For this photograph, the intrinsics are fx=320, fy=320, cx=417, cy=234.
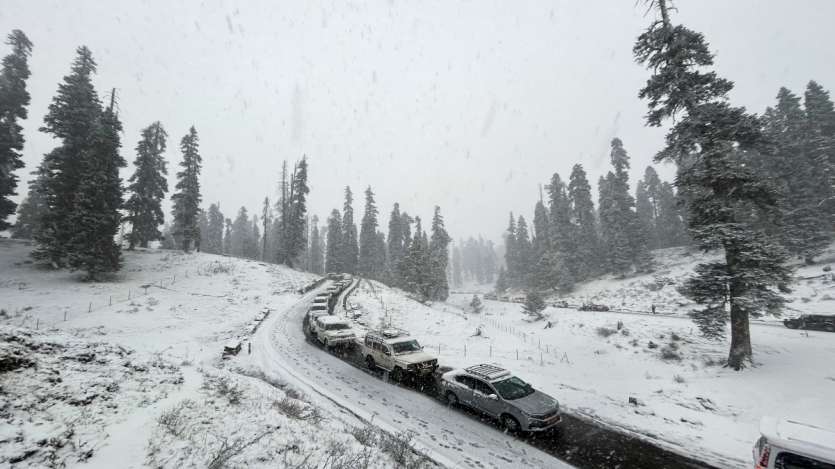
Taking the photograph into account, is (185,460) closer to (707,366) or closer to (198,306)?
(707,366)

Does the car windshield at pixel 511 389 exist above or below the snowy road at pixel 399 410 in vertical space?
above

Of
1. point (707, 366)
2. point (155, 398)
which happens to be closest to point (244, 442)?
point (155, 398)

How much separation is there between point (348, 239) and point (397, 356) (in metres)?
51.7

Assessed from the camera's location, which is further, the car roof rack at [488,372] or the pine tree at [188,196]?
the pine tree at [188,196]

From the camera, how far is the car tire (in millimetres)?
9570

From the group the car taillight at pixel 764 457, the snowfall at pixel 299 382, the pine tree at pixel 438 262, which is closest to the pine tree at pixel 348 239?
the pine tree at pixel 438 262

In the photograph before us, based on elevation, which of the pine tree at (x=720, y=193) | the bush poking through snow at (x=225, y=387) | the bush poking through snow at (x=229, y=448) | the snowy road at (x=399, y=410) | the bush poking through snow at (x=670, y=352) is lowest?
the snowy road at (x=399, y=410)

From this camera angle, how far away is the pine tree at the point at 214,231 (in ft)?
233

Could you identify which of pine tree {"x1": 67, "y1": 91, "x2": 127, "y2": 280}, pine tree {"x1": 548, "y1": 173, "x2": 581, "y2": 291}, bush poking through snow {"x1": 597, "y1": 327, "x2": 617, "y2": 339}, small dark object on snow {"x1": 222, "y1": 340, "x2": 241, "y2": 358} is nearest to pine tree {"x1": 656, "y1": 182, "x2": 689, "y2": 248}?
pine tree {"x1": 548, "y1": 173, "x2": 581, "y2": 291}

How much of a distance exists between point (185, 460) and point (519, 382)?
937 cm

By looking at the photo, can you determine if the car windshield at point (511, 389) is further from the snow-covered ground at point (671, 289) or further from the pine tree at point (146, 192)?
the pine tree at point (146, 192)

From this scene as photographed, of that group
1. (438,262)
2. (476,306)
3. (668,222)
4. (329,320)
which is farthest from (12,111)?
(668,222)

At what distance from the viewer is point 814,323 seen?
18.1 m

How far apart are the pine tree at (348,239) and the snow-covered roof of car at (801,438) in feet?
198
